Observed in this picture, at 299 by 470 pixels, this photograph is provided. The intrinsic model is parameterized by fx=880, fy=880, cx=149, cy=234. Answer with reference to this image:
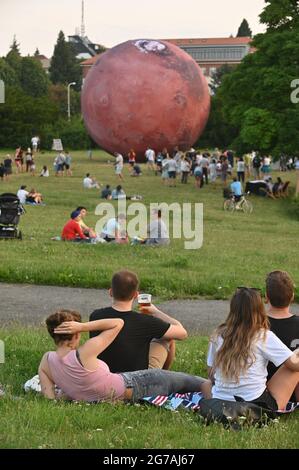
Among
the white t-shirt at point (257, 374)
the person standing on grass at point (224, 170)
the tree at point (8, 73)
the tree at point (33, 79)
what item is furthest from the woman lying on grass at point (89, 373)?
the tree at point (33, 79)

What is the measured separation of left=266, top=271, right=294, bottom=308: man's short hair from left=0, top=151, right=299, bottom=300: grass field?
6.14 m

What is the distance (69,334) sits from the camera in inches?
255

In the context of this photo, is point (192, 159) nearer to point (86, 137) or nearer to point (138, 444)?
point (86, 137)

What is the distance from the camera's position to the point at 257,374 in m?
6.21

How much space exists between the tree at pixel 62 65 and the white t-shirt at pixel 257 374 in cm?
11452

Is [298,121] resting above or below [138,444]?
above

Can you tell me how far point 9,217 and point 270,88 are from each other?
1614 centimetres

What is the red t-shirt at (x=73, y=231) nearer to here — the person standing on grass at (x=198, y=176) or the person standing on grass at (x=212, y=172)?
the person standing on grass at (x=198, y=176)

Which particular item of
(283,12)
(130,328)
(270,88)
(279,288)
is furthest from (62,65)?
(279,288)

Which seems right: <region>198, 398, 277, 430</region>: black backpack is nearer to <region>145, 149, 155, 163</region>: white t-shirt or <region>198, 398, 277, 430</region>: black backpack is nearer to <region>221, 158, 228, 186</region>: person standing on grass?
<region>221, 158, 228, 186</region>: person standing on grass

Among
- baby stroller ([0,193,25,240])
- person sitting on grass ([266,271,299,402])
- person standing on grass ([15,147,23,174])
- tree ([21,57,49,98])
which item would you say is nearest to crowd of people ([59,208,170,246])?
baby stroller ([0,193,25,240])
